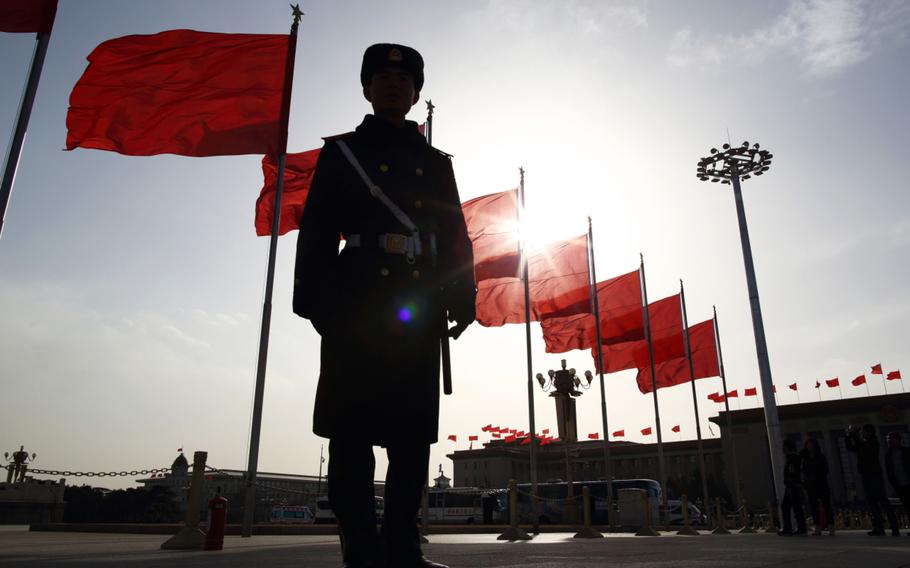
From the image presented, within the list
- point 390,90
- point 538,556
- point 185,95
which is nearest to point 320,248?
point 390,90

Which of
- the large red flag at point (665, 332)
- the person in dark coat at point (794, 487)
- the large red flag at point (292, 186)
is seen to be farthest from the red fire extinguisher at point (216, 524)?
the large red flag at point (665, 332)

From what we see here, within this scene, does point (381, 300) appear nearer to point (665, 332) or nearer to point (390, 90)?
point (390, 90)

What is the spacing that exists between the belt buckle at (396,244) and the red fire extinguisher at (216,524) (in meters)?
4.89

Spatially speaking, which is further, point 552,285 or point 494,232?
point 552,285

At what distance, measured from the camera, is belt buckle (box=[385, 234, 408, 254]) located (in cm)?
238

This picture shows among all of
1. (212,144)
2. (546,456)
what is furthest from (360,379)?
(546,456)

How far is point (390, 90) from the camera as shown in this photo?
8.72 feet

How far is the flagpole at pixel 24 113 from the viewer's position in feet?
24.3

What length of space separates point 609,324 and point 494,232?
6491 mm

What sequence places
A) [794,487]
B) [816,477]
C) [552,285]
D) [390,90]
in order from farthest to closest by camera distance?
[552,285]
[794,487]
[816,477]
[390,90]

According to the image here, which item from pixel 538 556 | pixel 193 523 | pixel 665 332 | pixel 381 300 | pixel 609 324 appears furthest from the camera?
pixel 665 332

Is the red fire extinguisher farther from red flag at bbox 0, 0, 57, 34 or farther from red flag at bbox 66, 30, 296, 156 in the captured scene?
red flag at bbox 0, 0, 57, 34

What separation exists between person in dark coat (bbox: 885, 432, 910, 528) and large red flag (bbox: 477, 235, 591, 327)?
8.61m

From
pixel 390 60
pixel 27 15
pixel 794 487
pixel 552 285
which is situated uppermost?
pixel 27 15
